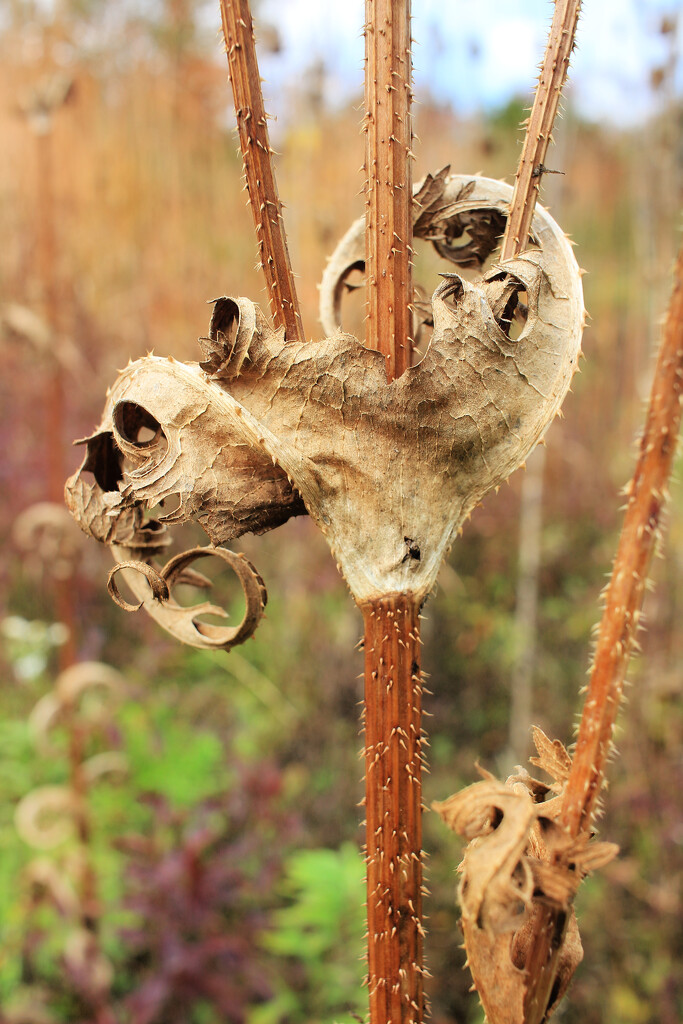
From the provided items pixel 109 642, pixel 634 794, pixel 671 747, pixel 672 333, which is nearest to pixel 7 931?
pixel 109 642

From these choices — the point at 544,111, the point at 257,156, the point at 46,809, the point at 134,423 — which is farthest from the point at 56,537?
the point at 544,111

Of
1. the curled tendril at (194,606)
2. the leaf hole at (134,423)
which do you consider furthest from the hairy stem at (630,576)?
the leaf hole at (134,423)

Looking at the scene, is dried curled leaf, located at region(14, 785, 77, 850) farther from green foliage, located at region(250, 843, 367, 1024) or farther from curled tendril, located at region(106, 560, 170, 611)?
curled tendril, located at region(106, 560, 170, 611)

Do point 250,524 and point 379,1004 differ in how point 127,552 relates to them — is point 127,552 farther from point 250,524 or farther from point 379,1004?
point 379,1004

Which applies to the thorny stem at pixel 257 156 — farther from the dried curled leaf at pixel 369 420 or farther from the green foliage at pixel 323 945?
the green foliage at pixel 323 945

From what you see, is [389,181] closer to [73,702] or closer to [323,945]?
[73,702]

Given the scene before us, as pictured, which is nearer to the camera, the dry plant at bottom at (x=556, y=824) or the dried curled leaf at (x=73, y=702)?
the dry plant at bottom at (x=556, y=824)
